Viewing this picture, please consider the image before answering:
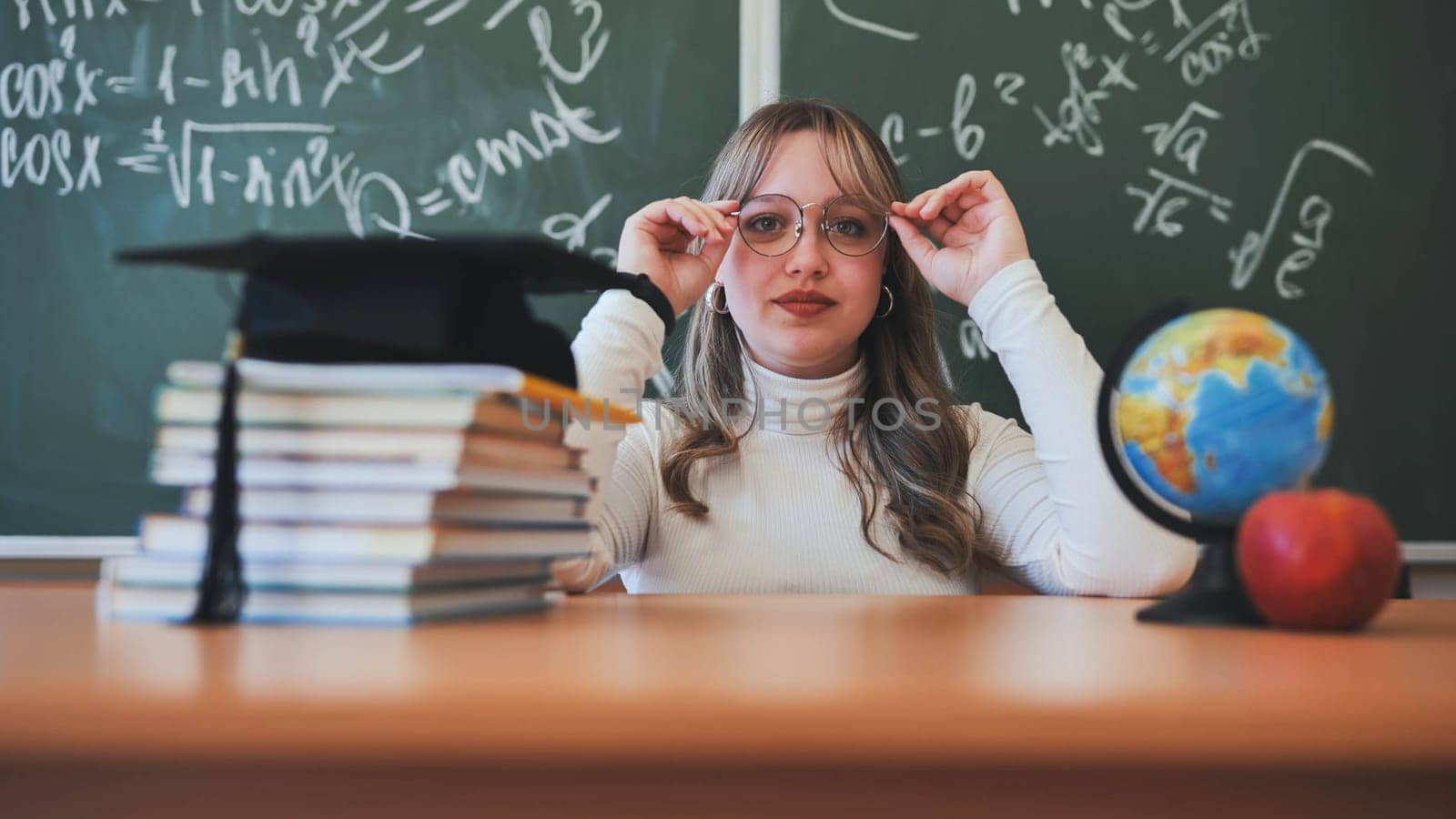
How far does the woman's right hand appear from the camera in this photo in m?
1.54

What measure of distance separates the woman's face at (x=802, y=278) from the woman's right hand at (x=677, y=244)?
81mm

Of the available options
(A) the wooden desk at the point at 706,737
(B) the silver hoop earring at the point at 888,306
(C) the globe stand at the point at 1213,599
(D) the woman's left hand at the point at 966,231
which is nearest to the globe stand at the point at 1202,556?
(C) the globe stand at the point at 1213,599

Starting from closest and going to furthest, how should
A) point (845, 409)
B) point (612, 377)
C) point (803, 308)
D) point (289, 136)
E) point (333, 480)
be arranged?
point (333, 480) < point (612, 377) < point (803, 308) < point (845, 409) < point (289, 136)

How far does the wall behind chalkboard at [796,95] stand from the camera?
2.13 metres

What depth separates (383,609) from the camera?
65 cm

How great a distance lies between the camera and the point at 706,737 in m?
0.41

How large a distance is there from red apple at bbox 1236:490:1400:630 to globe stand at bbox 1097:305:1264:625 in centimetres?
4

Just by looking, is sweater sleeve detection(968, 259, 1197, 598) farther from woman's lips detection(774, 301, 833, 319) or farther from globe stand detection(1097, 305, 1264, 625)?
globe stand detection(1097, 305, 1264, 625)

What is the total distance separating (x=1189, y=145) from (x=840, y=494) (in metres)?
1.05

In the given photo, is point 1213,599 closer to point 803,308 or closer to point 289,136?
point 803,308

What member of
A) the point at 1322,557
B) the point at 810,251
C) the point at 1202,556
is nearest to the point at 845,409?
the point at 810,251

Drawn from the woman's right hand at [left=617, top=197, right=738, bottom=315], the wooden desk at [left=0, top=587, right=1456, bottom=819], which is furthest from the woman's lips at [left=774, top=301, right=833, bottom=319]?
the wooden desk at [left=0, top=587, right=1456, bottom=819]

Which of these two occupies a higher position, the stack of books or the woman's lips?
the woman's lips

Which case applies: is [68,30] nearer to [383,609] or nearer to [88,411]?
[88,411]
